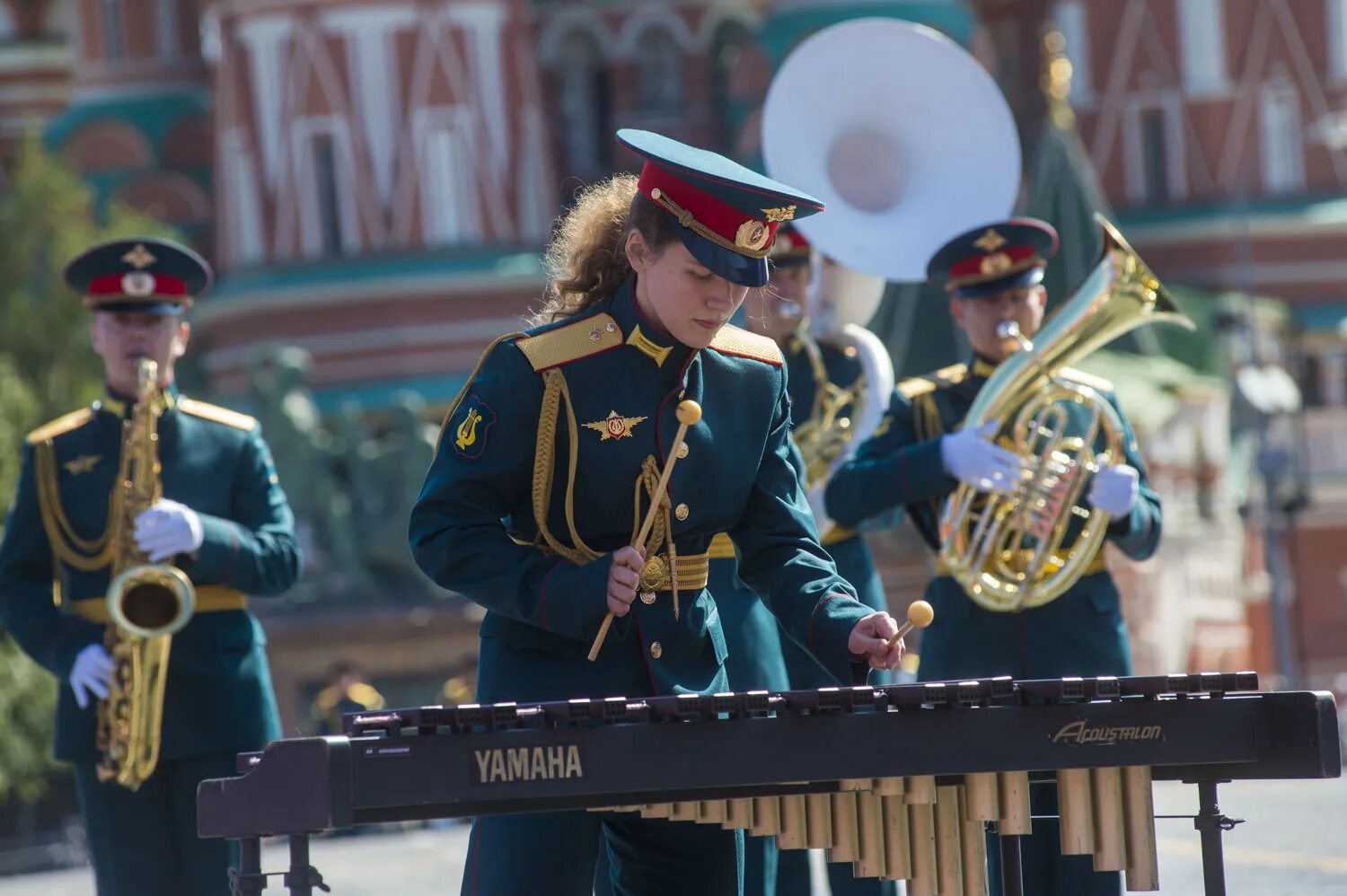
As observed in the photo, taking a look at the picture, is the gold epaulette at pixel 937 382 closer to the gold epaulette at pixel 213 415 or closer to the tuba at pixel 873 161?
the tuba at pixel 873 161

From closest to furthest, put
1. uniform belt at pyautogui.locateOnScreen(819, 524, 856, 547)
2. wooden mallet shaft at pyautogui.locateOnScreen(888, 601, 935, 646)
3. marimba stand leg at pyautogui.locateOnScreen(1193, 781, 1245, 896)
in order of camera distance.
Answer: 1. wooden mallet shaft at pyautogui.locateOnScreen(888, 601, 935, 646)
2. marimba stand leg at pyautogui.locateOnScreen(1193, 781, 1245, 896)
3. uniform belt at pyautogui.locateOnScreen(819, 524, 856, 547)

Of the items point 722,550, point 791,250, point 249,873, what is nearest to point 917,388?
point 791,250

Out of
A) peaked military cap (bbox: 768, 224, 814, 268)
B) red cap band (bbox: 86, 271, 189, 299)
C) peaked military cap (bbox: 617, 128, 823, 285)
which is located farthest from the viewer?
peaked military cap (bbox: 768, 224, 814, 268)

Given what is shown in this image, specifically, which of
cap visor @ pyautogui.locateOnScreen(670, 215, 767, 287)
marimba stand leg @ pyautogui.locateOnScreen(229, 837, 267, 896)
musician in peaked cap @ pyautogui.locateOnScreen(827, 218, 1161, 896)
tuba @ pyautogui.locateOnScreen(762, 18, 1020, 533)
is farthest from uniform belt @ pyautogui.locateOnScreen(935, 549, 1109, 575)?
marimba stand leg @ pyautogui.locateOnScreen(229, 837, 267, 896)

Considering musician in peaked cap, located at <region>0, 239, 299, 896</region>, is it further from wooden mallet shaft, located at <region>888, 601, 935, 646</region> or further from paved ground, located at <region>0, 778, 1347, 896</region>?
wooden mallet shaft, located at <region>888, 601, 935, 646</region>

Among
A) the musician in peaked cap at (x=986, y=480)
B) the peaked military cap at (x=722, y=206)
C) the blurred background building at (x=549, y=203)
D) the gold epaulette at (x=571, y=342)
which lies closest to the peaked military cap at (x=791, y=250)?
the musician in peaked cap at (x=986, y=480)

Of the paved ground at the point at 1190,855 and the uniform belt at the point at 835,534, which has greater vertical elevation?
the uniform belt at the point at 835,534

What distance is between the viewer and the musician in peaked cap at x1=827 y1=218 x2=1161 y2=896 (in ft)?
25.1

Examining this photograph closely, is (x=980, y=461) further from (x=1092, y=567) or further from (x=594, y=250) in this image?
(x=594, y=250)

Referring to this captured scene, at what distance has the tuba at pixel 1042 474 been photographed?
7.70 meters

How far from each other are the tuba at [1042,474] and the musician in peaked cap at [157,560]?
1.99 meters

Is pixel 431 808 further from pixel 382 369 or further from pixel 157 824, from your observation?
pixel 382 369

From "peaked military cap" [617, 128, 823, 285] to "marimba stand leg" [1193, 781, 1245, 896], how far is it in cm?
145

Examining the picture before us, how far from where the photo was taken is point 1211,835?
18.7ft
